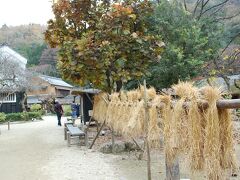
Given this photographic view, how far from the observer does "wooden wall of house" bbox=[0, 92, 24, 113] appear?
32.8 m

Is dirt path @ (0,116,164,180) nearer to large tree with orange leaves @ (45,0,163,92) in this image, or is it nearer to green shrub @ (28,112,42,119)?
large tree with orange leaves @ (45,0,163,92)

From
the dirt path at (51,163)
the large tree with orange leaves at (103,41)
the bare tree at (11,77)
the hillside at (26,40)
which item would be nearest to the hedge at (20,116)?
the bare tree at (11,77)

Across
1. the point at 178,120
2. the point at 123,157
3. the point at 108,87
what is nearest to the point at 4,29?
the point at 108,87

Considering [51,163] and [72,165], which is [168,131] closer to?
[72,165]

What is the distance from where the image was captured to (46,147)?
12.8 m

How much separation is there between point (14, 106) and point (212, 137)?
3141 cm

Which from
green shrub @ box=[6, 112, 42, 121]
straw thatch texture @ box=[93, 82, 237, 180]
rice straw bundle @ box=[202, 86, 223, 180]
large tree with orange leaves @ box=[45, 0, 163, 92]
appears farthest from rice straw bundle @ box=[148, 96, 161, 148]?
green shrub @ box=[6, 112, 42, 121]

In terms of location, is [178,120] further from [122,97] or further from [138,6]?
[138,6]

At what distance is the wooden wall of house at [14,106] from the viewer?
32812 millimetres

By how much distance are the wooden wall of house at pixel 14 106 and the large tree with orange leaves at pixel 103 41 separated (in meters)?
20.6

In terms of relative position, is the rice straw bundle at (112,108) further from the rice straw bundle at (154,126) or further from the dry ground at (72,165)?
the rice straw bundle at (154,126)

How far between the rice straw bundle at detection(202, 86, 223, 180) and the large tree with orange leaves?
7.84 meters

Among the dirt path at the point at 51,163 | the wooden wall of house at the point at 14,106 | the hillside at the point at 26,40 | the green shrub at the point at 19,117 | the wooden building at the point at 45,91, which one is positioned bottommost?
the dirt path at the point at 51,163

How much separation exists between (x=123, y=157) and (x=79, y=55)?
3.68 meters
